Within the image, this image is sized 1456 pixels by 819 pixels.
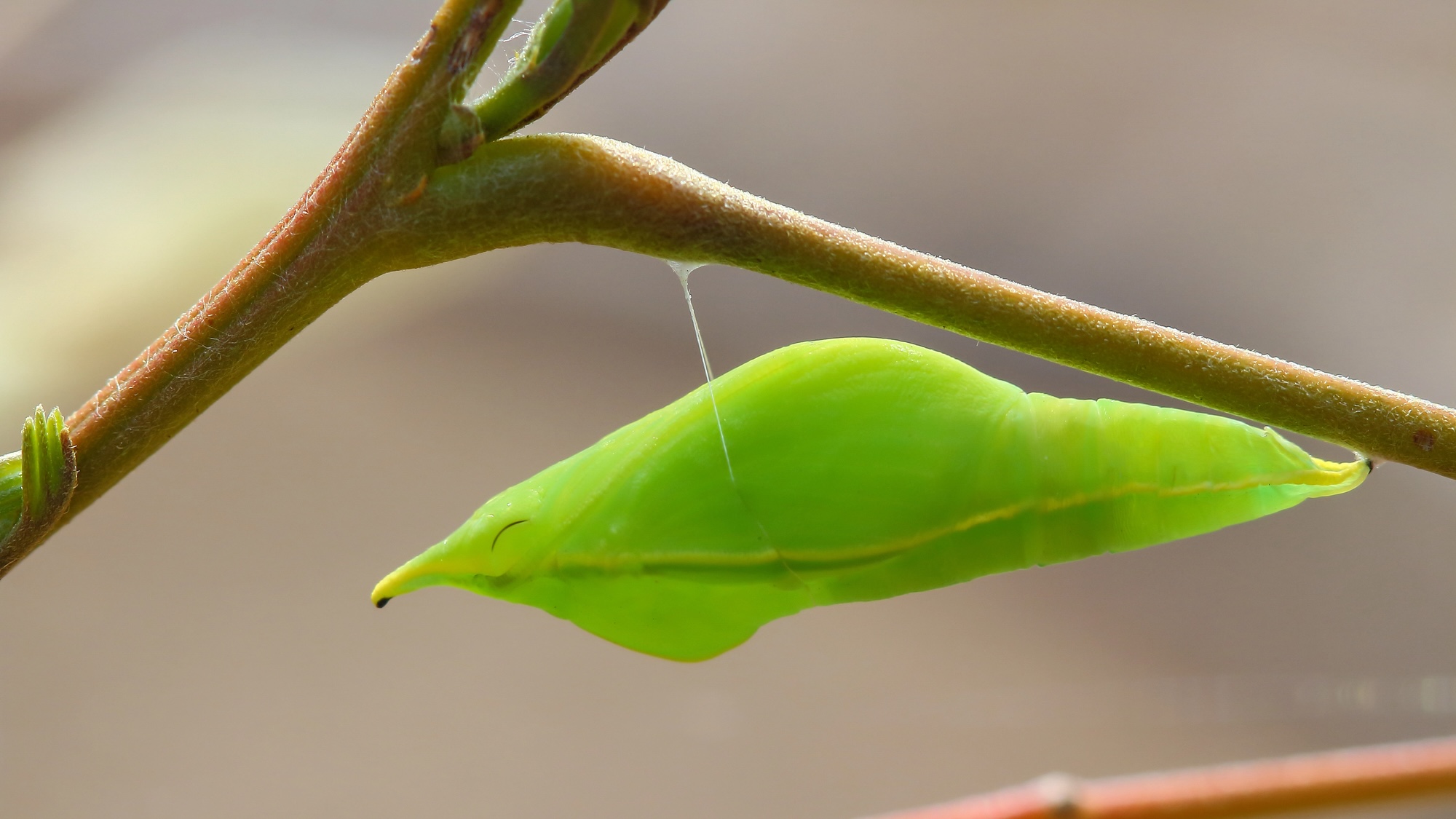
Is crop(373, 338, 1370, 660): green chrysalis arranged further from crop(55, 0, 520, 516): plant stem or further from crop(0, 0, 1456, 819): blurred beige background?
crop(0, 0, 1456, 819): blurred beige background

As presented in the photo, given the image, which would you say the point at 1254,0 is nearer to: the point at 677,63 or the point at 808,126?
the point at 808,126

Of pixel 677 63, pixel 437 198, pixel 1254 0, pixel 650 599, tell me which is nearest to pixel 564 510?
pixel 650 599

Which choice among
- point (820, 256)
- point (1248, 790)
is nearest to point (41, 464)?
point (820, 256)

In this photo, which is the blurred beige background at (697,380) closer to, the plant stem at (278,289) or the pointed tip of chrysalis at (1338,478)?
the pointed tip of chrysalis at (1338,478)

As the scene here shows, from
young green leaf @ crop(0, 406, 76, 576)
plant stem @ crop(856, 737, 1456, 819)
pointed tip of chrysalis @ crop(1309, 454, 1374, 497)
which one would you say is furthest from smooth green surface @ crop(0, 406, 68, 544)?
plant stem @ crop(856, 737, 1456, 819)

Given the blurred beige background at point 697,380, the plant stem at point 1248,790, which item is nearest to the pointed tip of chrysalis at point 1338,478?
the plant stem at point 1248,790

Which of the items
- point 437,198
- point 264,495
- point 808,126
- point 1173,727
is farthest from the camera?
point 808,126
